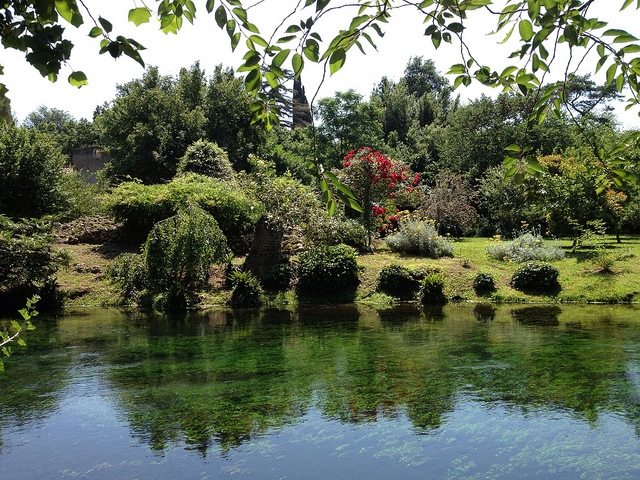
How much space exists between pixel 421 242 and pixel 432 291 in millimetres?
3305

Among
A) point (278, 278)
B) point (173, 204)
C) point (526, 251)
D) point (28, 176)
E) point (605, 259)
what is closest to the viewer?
point (605, 259)

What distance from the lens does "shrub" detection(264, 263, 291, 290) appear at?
651 inches

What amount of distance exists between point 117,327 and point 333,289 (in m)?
6.00

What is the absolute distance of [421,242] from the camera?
727 inches

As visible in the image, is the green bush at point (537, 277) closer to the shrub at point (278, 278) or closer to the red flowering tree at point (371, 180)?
the red flowering tree at point (371, 180)

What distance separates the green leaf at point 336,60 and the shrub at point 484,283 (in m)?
14.6

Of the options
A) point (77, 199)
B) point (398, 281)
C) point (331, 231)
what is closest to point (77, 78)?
point (398, 281)

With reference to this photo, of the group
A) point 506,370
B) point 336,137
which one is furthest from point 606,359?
point 336,137


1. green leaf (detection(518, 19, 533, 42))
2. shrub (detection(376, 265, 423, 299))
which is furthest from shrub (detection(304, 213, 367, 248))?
green leaf (detection(518, 19, 533, 42))

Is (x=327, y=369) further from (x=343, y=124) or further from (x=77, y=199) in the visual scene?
(x=343, y=124)

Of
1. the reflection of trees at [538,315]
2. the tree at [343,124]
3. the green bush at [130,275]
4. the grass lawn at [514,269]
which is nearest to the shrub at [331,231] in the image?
the grass lawn at [514,269]

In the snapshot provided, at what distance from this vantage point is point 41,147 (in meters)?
20.0

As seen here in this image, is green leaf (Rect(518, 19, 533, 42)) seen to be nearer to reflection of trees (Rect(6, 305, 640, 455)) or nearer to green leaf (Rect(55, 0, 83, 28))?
green leaf (Rect(55, 0, 83, 28))

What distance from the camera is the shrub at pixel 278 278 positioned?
1655cm
